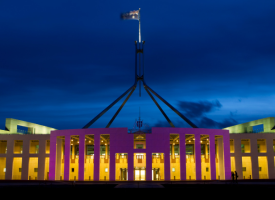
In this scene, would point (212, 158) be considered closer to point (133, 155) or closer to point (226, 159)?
point (226, 159)

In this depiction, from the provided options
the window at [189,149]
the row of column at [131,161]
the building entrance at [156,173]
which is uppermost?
the window at [189,149]

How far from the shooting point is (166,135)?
4884 centimetres

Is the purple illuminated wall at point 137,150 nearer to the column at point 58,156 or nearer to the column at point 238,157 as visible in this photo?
the column at point 58,156

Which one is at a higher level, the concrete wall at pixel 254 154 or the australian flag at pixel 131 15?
the australian flag at pixel 131 15

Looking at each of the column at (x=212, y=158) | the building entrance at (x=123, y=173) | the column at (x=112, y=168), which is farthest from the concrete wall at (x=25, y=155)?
the column at (x=212, y=158)

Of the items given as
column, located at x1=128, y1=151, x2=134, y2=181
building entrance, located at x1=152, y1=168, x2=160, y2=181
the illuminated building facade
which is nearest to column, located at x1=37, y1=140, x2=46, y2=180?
the illuminated building facade

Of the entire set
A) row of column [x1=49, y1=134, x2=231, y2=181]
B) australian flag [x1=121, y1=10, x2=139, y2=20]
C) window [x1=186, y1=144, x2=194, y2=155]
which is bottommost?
row of column [x1=49, y1=134, x2=231, y2=181]

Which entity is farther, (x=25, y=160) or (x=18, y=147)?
(x=18, y=147)

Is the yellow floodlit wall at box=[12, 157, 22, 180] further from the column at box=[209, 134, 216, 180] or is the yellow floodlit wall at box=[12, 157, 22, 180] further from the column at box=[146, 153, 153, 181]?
the column at box=[209, 134, 216, 180]

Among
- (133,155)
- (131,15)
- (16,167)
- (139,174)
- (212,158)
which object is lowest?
(139,174)

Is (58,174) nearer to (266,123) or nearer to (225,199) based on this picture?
(225,199)

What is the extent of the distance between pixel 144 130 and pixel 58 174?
17.0m

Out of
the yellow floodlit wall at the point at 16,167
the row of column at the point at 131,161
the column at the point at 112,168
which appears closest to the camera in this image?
the column at the point at 112,168

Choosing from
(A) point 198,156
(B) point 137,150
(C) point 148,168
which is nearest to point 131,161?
(B) point 137,150
